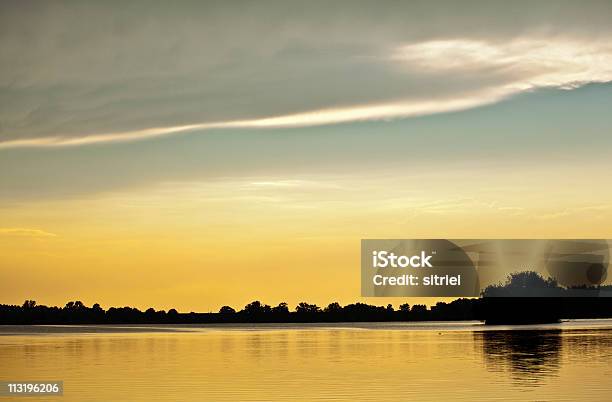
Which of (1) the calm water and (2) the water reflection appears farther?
(2) the water reflection

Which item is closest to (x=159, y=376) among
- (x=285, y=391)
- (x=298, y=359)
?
(x=285, y=391)

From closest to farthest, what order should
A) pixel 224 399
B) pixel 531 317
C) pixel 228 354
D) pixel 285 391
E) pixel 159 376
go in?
pixel 224 399 → pixel 285 391 → pixel 159 376 → pixel 228 354 → pixel 531 317

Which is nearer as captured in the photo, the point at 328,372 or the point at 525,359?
the point at 328,372

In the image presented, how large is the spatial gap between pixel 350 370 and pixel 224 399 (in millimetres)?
13814

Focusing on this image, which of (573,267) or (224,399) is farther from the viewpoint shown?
(573,267)

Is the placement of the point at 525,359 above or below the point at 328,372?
above

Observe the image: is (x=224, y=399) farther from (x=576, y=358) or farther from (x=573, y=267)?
(x=573, y=267)

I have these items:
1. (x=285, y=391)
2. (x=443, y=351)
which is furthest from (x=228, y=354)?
(x=285, y=391)

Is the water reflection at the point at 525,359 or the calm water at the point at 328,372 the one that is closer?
the calm water at the point at 328,372

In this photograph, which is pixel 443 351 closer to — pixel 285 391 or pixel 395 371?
pixel 395 371

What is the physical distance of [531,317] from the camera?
Result: 157375 millimetres

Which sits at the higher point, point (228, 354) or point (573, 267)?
point (573, 267)

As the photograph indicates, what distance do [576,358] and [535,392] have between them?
1954 centimetres

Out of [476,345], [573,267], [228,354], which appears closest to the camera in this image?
[228,354]
